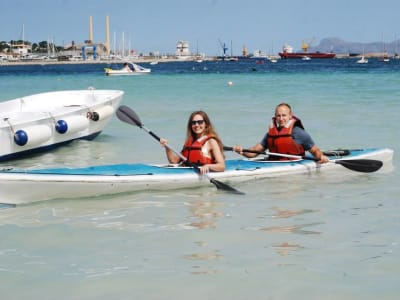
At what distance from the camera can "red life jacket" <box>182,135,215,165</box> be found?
296 inches

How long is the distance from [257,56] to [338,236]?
182 meters

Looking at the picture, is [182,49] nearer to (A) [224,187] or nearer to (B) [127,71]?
(B) [127,71]

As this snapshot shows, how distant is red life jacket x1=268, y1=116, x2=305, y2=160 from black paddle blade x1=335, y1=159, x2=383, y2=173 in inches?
22.0

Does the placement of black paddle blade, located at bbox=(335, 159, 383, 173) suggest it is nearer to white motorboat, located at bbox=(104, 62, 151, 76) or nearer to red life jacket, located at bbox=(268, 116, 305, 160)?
red life jacket, located at bbox=(268, 116, 305, 160)

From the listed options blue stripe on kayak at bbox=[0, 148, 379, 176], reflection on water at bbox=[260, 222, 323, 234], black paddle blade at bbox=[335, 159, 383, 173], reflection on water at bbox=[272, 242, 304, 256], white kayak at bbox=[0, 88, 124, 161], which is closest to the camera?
reflection on water at bbox=[272, 242, 304, 256]

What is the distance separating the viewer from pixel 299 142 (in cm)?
807

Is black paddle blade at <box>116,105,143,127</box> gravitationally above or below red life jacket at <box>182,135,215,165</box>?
above

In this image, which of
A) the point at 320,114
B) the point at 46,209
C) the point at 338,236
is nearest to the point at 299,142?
the point at 338,236

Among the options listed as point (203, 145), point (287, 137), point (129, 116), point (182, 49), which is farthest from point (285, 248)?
point (182, 49)

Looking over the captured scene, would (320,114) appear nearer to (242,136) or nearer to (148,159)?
(242,136)

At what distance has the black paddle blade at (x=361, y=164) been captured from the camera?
27.2 feet

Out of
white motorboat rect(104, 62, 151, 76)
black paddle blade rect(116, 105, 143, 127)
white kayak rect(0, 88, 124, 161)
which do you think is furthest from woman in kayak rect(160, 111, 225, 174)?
white motorboat rect(104, 62, 151, 76)

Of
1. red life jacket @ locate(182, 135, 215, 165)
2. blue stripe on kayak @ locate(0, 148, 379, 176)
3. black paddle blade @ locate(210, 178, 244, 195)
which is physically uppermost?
red life jacket @ locate(182, 135, 215, 165)

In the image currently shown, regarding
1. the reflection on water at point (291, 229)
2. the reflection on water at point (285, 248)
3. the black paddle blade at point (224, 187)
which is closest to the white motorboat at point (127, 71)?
the black paddle blade at point (224, 187)
